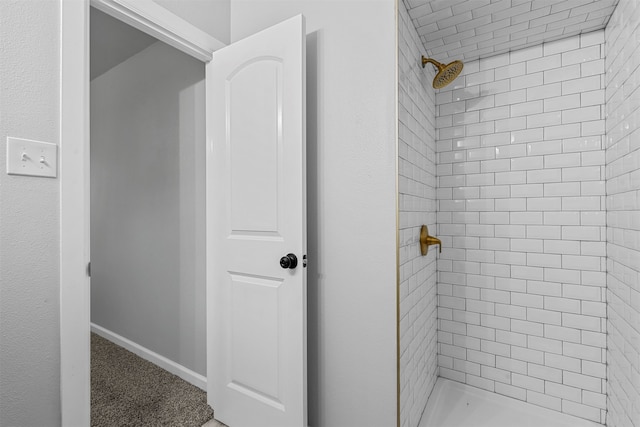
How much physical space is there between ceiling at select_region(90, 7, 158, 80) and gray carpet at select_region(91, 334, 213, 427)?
226cm

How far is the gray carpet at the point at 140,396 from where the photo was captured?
1704 mm

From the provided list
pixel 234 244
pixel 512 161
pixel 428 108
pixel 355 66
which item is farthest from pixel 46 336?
pixel 512 161

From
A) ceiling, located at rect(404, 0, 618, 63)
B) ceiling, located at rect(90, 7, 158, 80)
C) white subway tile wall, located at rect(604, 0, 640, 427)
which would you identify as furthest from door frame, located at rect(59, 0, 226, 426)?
white subway tile wall, located at rect(604, 0, 640, 427)

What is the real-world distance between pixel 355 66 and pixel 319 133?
1.04 feet

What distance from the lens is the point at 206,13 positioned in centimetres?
167

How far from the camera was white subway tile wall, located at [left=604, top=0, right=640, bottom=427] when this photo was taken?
123 centimetres

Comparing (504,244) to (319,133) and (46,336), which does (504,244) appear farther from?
(46,336)

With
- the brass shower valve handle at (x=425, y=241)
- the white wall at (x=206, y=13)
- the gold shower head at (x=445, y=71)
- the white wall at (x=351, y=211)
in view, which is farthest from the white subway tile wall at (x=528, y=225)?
the white wall at (x=206, y=13)

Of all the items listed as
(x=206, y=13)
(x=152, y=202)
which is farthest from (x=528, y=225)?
(x=152, y=202)

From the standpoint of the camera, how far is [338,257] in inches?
56.8

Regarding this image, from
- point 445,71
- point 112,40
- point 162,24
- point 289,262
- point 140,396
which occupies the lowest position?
point 140,396

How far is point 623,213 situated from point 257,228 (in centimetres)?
157

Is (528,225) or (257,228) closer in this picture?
(257,228)

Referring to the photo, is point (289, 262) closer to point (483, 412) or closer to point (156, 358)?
point (483, 412)
